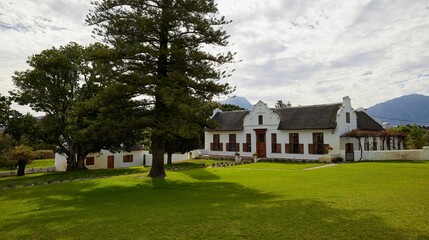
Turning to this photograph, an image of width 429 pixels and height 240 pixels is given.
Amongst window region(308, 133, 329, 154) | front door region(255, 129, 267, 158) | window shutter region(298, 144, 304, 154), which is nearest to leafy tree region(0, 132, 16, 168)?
front door region(255, 129, 267, 158)

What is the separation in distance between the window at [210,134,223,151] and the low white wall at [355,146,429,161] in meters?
16.8

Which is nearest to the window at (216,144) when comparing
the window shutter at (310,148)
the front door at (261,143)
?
the front door at (261,143)

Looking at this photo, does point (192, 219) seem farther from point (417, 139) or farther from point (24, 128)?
point (417, 139)

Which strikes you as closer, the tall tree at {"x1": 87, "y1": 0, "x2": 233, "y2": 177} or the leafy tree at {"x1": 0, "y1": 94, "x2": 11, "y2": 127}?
the tall tree at {"x1": 87, "y1": 0, "x2": 233, "y2": 177}

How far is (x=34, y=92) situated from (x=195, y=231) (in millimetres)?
26162

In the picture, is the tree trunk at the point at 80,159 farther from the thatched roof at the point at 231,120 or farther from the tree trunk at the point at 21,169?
the thatched roof at the point at 231,120

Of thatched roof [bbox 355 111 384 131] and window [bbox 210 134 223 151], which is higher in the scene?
thatched roof [bbox 355 111 384 131]

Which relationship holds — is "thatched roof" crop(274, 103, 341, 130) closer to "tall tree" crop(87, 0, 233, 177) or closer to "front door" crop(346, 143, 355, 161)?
"front door" crop(346, 143, 355, 161)

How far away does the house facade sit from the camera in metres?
29.6

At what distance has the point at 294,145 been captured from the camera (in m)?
32.2

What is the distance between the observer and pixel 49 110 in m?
28.5

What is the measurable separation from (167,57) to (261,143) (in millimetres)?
19948

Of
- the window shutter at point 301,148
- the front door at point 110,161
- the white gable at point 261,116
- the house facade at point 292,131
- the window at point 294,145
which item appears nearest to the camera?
the house facade at point 292,131

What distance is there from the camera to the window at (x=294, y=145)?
31.6m
